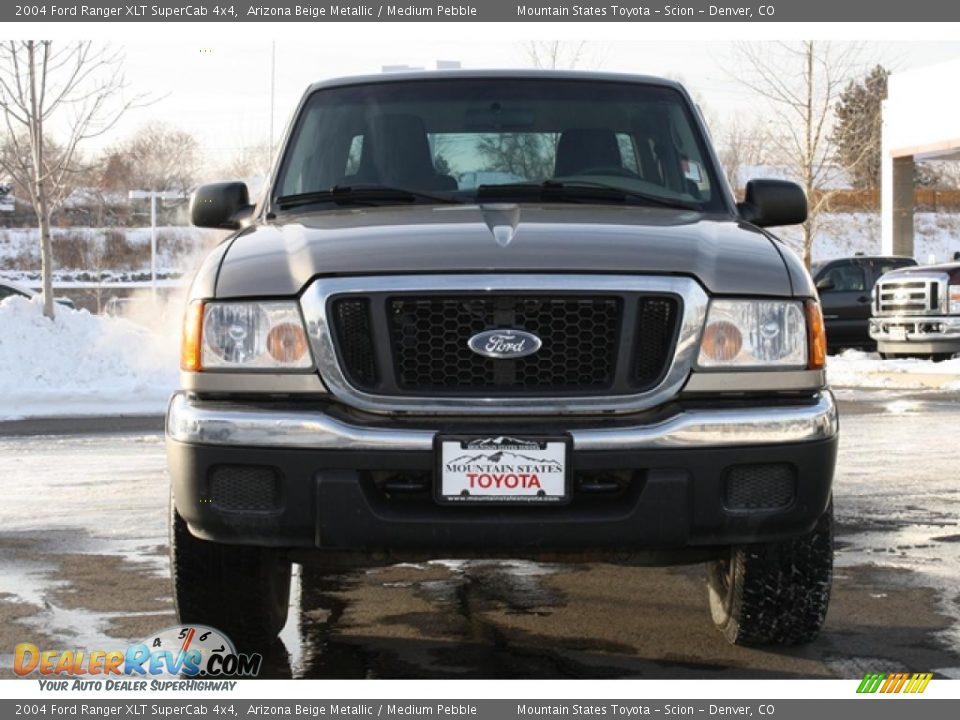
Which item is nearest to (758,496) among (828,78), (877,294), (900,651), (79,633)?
(900,651)

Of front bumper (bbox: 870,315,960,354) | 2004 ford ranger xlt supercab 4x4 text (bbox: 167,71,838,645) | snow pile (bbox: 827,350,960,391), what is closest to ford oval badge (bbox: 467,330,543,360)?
2004 ford ranger xlt supercab 4x4 text (bbox: 167,71,838,645)

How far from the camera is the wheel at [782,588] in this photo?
185 inches

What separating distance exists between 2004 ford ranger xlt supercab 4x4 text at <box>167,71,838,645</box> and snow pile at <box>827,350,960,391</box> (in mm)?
13644

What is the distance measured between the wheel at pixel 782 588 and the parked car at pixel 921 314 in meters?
16.7

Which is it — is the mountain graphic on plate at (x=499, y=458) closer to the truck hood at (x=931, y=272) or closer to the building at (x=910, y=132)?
the truck hood at (x=931, y=272)

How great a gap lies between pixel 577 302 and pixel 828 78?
27975 mm

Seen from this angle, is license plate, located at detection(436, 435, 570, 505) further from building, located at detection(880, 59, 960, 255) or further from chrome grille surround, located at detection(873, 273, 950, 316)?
building, located at detection(880, 59, 960, 255)

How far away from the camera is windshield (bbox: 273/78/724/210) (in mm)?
5520

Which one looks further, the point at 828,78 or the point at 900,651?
the point at 828,78

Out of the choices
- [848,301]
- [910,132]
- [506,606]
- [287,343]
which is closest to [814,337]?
[287,343]

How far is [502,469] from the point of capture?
406cm

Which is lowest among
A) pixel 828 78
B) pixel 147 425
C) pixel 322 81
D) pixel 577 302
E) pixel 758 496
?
pixel 147 425

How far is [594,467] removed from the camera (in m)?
4.06

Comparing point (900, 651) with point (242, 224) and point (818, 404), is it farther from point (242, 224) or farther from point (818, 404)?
point (242, 224)
